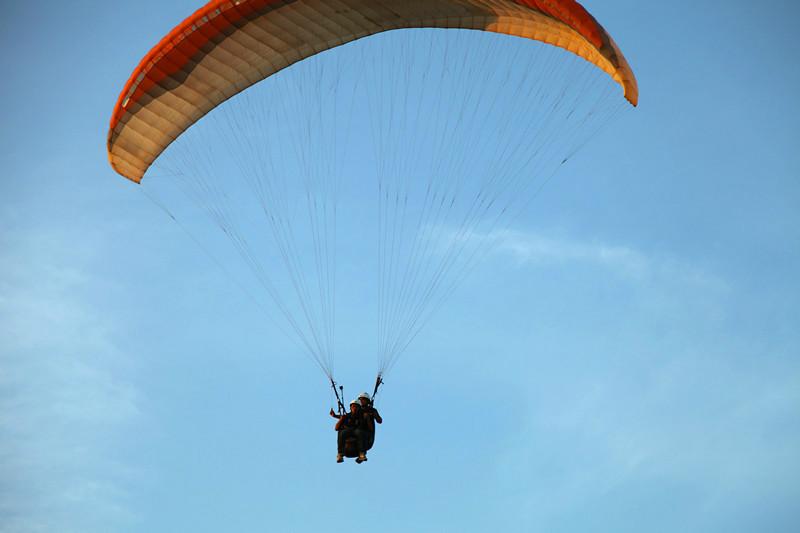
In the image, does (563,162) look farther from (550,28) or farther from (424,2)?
(424,2)

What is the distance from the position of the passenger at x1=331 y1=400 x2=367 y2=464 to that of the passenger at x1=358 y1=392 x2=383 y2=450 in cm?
6

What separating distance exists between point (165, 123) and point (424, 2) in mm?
5290

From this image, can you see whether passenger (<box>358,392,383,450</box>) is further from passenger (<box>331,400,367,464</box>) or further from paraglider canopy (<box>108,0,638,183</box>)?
paraglider canopy (<box>108,0,638,183</box>)

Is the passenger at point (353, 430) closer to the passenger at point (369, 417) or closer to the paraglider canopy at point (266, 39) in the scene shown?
the passenger at point (369, 417)

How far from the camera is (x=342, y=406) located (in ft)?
60.0

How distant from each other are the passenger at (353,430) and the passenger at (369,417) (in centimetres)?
6

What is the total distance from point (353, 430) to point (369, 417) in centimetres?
34

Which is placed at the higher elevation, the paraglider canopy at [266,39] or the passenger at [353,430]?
the paraglider canopy at [266,39]

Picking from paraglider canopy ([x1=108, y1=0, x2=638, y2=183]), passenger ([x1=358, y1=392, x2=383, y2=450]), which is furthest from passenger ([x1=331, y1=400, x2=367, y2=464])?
paraglider canopy ([x1=108, y1=0, x2=638, y2=183])

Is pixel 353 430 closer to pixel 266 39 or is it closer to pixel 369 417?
pixel 369 417

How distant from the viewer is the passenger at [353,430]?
18.0 metres

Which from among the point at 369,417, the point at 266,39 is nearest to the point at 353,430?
the point at 369,417

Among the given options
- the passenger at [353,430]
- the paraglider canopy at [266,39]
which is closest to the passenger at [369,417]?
the passenger at [353,430]

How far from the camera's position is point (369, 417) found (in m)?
18.1
